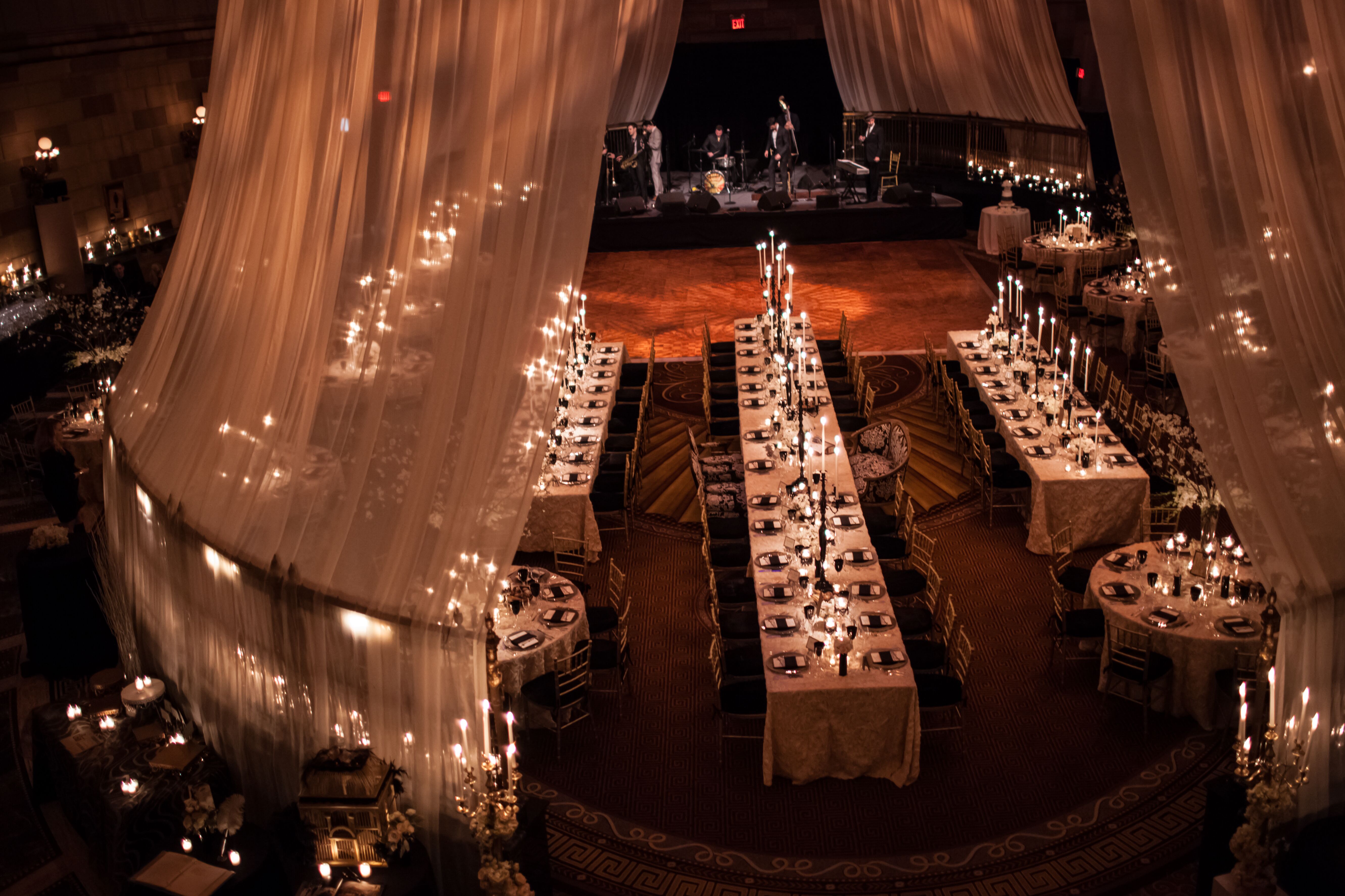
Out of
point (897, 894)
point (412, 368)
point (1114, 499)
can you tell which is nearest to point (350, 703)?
point (412, 368)

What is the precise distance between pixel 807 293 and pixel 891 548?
28.9 ft

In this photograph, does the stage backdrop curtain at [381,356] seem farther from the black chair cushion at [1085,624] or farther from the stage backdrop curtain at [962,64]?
the stage backdrop curtain at [962,64]

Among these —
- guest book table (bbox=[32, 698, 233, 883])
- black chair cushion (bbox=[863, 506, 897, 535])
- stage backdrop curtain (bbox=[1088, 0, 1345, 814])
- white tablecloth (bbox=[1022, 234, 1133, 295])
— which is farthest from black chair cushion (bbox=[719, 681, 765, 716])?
white tablecloth (bbox=[1022, 234, 1133, 295])

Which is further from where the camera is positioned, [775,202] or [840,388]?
[775,202]

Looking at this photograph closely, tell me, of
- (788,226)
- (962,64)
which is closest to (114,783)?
(788,226)

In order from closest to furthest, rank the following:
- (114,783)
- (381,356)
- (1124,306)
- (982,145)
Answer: (381,356) → (114,783) → (1124,306) → (982,145)

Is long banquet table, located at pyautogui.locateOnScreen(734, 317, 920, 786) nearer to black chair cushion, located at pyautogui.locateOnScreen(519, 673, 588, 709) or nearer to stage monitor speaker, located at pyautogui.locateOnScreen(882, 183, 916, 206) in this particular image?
black chair cushion, located at pyautogui.locateOnScreen(519, 673, 588, 709)

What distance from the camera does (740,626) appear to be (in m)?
8.29

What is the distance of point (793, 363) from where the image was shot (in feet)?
40.9

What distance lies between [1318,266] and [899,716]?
134 inches

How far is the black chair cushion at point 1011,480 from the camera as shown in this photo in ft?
33.5

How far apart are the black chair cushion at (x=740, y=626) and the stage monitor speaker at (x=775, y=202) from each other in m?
13.4

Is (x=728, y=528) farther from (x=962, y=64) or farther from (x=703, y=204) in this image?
(x=962, y=64)

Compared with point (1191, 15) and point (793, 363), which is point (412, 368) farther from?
point (793, 363)
